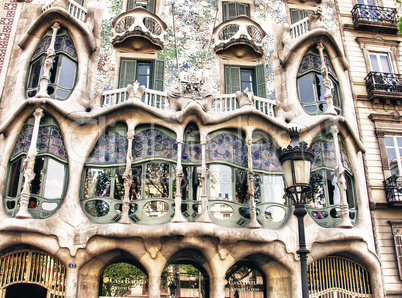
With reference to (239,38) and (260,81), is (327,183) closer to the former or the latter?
(260,81)

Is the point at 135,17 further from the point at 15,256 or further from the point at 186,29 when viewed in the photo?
the point at 15,256

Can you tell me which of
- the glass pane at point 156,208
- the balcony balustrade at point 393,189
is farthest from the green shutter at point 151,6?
the balcony balustrade at point 393,189

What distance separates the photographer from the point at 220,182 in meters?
12.8

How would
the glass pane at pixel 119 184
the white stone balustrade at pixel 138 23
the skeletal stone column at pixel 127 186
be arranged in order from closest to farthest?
the skeletal stone column at pixel 127 186 < the glass pane at pixel 119 184 < the white stone balustrade at pixel 138 23

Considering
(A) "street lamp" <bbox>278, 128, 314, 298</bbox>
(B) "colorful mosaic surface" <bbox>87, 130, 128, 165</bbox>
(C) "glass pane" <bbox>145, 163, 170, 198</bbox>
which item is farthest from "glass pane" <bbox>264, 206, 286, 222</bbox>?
(A) "street lamp" <bbox>278, 128, 314, 298</bbox>

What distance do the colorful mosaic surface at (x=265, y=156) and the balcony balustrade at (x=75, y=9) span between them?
321 inches

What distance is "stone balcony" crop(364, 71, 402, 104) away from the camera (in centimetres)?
1556

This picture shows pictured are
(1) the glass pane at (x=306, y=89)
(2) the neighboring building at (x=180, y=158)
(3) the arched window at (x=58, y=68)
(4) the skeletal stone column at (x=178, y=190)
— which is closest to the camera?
(4) the skeletal stone column at (x=178, y=190)

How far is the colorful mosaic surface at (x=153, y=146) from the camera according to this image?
1288 cm

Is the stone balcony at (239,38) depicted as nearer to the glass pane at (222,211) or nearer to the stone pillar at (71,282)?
the glass pane at (222,211)

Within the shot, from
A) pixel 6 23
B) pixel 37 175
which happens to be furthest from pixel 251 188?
pixel 6 23

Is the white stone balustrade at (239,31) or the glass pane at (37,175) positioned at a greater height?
the white stone balustrade at (239,31)

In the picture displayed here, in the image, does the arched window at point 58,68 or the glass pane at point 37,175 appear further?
the arched window at point 58,68

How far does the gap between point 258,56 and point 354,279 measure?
9.03 m
